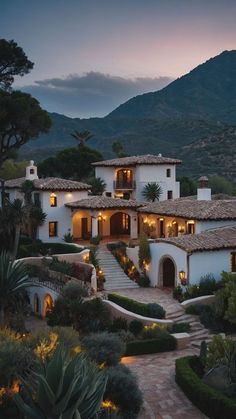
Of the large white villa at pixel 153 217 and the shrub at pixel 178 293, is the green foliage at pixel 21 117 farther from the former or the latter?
the shrub at pixel 178 293

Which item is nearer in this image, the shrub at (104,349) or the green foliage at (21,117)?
the shrub at (104,349)

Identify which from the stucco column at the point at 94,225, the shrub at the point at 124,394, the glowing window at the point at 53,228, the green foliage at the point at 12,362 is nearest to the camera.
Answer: the green foliage at the point at 12,362

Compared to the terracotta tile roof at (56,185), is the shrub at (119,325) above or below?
below

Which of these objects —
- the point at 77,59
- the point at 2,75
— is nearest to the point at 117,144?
the point at 77,59

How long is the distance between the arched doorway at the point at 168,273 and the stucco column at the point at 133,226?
9.44 m

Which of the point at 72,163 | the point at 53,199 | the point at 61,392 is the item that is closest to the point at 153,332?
the point at 61,392

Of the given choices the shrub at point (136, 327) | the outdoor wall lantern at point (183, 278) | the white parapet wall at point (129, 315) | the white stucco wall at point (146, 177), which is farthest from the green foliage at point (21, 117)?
the shrub at point (136, 327)

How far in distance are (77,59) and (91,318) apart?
5262cm

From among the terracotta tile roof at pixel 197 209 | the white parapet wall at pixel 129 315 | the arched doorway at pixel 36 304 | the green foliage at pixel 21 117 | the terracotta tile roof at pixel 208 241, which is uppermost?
the green foliage at pixel 21 117

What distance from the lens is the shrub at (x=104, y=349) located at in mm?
16406

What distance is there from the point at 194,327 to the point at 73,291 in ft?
21.9

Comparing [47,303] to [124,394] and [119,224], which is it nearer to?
[119,224]

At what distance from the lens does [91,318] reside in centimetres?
2527

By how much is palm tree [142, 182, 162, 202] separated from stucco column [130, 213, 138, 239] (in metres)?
6.35
